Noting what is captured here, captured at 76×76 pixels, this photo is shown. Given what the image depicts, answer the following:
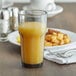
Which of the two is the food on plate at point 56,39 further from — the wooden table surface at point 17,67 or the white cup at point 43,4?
the white cup at point 43,4

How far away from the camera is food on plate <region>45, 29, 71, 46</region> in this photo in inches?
46.0

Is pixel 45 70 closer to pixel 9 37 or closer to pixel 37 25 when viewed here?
pixel 37 25

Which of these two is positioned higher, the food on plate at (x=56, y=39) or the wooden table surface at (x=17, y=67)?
the food on plate at (x=56, y=39)

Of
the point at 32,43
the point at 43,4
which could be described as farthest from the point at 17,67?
the point at 43,4

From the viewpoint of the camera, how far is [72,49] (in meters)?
1.17

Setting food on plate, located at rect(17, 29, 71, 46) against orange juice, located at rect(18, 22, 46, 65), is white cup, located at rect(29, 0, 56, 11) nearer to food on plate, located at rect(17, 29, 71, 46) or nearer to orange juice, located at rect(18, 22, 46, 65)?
food on plate, located at rect(17, 29, 71, 46)

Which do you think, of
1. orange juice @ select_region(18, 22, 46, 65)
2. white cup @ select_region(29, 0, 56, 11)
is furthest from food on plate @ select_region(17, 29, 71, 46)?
white cup @ select_region(29, 0, 56, 11)

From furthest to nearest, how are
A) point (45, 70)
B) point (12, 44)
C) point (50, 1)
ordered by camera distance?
point (50, 1)
point (12, 44)
point (45, 70)

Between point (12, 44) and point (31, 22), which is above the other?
point (31, 22)

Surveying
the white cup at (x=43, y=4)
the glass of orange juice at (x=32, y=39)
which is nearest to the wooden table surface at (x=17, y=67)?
the glass of orange juice at (x=32, y=39)

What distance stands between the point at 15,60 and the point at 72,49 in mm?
216

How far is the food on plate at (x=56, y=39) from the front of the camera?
1.17 m

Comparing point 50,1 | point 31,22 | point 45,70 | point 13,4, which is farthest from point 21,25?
point 13,4

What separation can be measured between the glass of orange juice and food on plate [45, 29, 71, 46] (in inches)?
4.7
